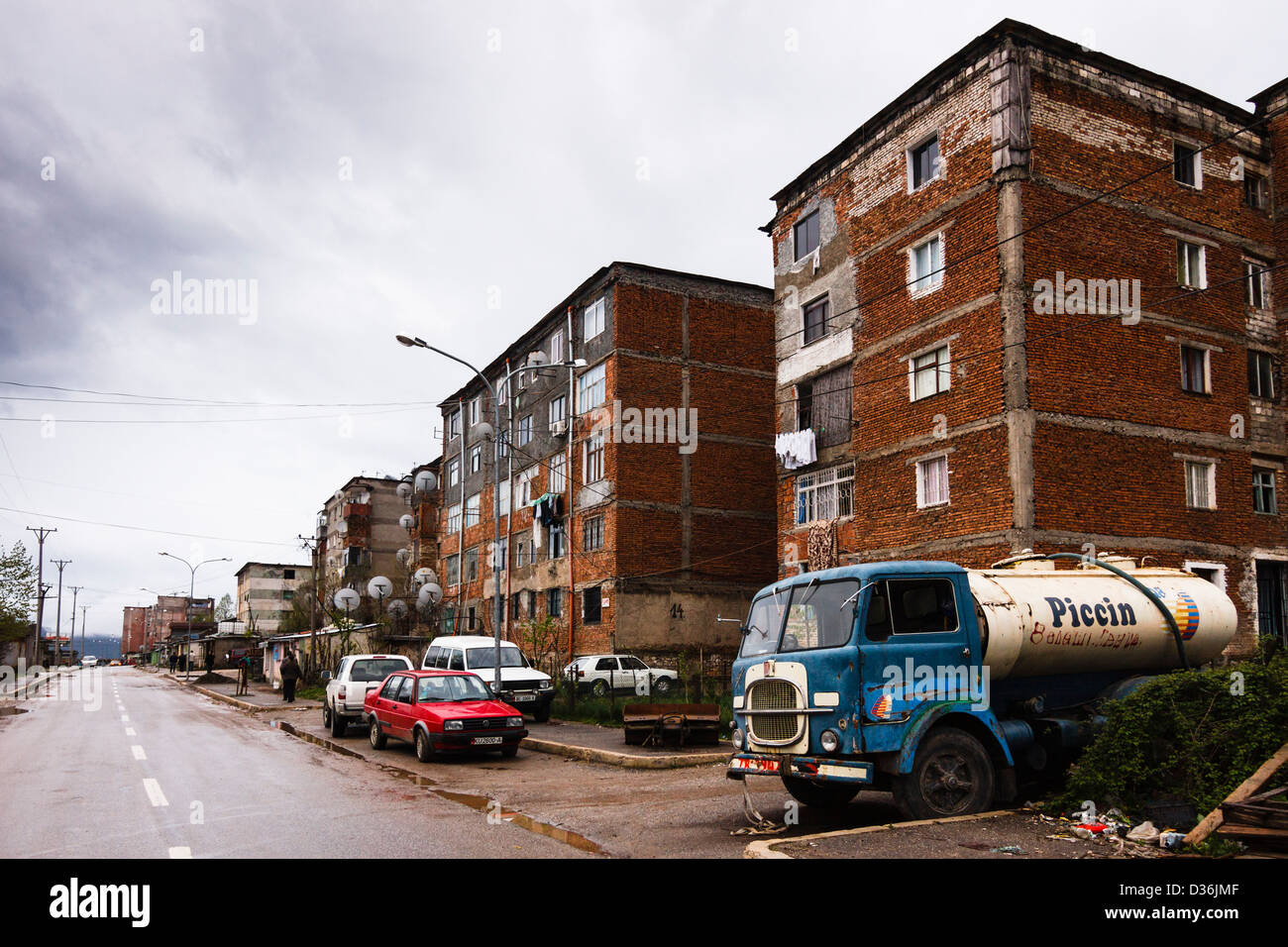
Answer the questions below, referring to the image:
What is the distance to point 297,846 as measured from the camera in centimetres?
895

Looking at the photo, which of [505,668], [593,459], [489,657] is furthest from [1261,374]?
[489,657]

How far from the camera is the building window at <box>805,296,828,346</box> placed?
1216 inches

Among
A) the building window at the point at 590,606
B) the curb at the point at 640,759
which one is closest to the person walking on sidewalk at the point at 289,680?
the building window at the point at 590,606

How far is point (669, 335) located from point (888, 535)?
14490 mm

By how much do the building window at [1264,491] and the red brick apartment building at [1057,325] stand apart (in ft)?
0.24

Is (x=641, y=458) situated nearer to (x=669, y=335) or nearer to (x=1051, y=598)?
(x=669, y=335)

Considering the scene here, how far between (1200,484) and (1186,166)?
870 cm

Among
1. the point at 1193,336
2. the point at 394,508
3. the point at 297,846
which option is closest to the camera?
the point at 297,846

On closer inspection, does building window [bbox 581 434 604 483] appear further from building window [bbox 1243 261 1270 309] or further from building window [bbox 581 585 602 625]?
building window [bbox 1243 261 1270 309]

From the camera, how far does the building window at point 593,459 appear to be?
3841 cm

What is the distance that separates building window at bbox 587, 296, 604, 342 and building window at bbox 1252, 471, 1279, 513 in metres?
22.7

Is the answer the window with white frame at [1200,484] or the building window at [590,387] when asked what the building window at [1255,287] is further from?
the building window at [590,387]
